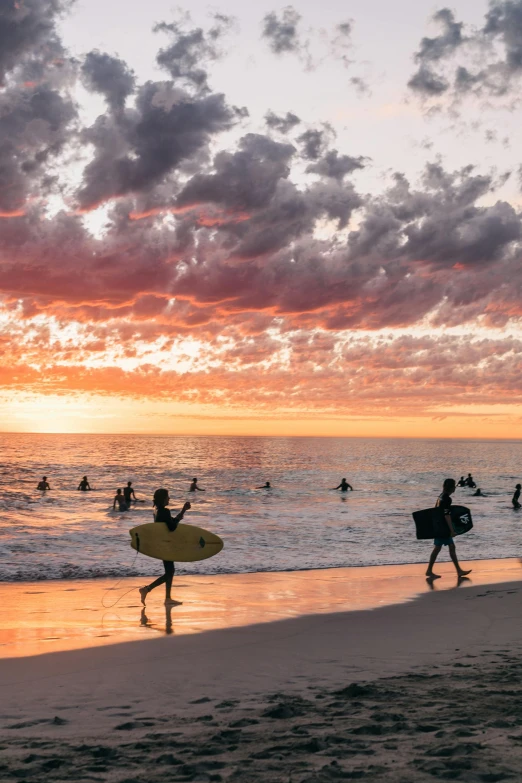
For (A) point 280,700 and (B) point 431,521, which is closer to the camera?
(A) point 280,700

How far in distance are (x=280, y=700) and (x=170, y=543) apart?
6.79m

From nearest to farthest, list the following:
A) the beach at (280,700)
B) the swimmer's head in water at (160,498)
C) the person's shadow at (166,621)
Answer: the beach at (280,700) → the person's shadow at (166,621) → the swimmer's head in water at (160,498)

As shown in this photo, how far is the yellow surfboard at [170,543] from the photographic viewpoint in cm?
1265

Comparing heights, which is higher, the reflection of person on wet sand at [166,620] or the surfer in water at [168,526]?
the surfer in water at [168,526]

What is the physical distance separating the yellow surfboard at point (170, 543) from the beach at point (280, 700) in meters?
1.65

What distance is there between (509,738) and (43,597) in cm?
1072

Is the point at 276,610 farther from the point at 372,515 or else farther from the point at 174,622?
the point at 372,515

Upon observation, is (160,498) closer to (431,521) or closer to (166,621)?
(166,621)

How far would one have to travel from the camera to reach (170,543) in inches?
506

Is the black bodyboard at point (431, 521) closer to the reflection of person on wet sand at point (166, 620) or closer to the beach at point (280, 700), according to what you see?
the beach at point (280, 700)

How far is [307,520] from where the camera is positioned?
34.3 m

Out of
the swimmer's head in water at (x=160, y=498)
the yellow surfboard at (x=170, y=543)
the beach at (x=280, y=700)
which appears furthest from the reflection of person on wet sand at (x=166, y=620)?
the swimmer's head in water at (x=160, y=498)

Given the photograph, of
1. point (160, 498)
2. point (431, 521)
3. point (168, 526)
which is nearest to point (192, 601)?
point (168, 526)

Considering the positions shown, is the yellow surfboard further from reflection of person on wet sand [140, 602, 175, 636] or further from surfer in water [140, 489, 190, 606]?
reflection of person on wet sand [140, 602, 175, 636]
